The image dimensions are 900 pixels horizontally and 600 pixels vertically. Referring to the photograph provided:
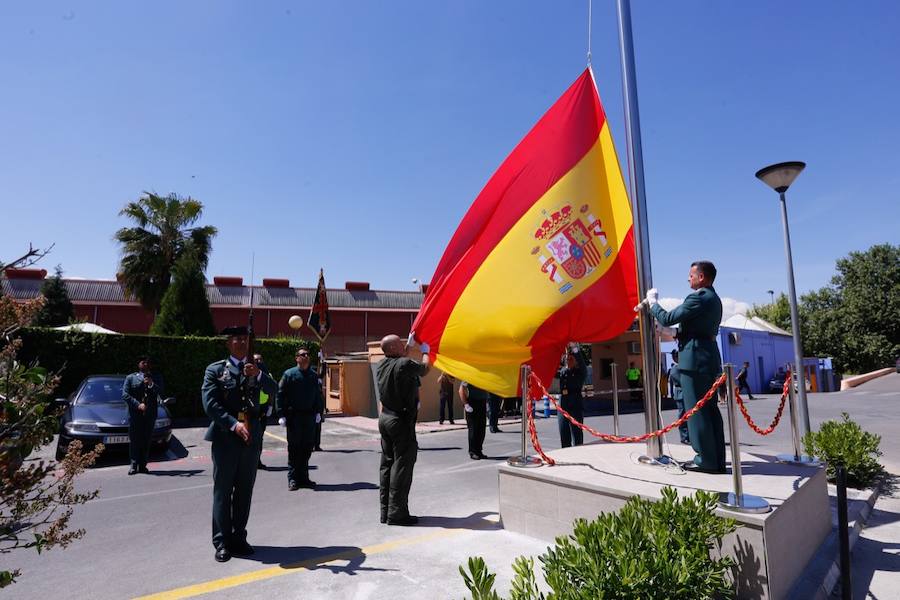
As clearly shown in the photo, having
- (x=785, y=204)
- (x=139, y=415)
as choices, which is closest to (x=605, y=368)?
(x=785, y=204)

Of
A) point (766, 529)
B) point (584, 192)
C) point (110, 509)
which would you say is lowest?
point (110, 509)

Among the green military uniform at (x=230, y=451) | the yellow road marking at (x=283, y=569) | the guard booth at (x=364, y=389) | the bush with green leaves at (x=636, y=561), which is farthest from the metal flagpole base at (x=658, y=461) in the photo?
the guard booth at (x=364, y=389)

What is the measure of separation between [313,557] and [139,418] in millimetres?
6066

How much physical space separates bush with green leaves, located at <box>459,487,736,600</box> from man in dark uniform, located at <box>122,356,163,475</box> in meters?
8.20

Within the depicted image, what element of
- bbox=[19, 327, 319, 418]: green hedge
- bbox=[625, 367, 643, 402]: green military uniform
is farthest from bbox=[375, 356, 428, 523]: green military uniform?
bbox=[625, 367, 643, 402]: green military uniform

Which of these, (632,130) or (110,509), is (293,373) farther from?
(632,130)

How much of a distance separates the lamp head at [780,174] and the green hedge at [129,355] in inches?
650

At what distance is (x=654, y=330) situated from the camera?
5098mm

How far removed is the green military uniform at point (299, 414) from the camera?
7.42 m

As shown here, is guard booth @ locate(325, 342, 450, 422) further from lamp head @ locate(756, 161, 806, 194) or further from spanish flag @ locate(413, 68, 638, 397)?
spanish flag @ locate(413, 68, 638, 397)

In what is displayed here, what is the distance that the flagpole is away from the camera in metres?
5.05

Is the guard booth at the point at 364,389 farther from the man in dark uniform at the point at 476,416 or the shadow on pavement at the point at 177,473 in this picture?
the shadow on pavement at the point at 177,473

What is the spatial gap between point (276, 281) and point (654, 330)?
3301 centimetres

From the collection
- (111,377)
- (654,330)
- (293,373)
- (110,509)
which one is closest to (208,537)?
(110,509)
